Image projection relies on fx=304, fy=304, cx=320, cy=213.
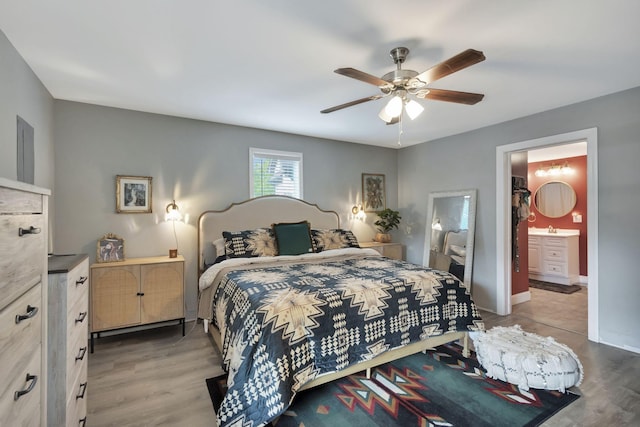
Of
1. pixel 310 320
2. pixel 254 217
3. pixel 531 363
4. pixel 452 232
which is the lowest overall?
pixel 531 363

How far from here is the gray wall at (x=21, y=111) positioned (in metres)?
2.03

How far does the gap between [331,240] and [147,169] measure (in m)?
2.44

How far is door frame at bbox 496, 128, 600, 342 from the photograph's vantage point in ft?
10.4

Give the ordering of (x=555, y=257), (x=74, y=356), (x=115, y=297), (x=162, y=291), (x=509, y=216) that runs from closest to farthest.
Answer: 1. (x=74, y=356)
2. (x=115, y=297)
3. (x=162, y=291)
4. (x=509, y=216)
5. (x=555, y=257)

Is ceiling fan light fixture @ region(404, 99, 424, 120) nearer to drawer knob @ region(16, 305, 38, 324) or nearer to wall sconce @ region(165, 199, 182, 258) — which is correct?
drawer knob @ region(16, 305, 38, 324)

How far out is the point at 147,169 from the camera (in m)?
3.64

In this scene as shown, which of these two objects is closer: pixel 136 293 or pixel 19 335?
pixel 19 335

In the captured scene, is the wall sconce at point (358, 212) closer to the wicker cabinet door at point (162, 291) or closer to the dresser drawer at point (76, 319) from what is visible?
the wicker cabinet door at point (162, 291)

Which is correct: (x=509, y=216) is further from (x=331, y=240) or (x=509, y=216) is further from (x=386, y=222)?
(x=331, y=240)

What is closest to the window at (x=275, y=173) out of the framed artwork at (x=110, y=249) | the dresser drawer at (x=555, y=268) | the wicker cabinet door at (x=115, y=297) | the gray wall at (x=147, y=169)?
the gray wall at (x=147, y=169)

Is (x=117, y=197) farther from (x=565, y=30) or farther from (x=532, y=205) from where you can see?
(x=532, y=205)

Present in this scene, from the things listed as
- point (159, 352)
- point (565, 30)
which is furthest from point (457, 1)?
point (159, 352)

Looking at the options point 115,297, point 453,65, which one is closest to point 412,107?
point 453,65

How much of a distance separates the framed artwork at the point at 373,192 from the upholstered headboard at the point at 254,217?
764 millimetres
